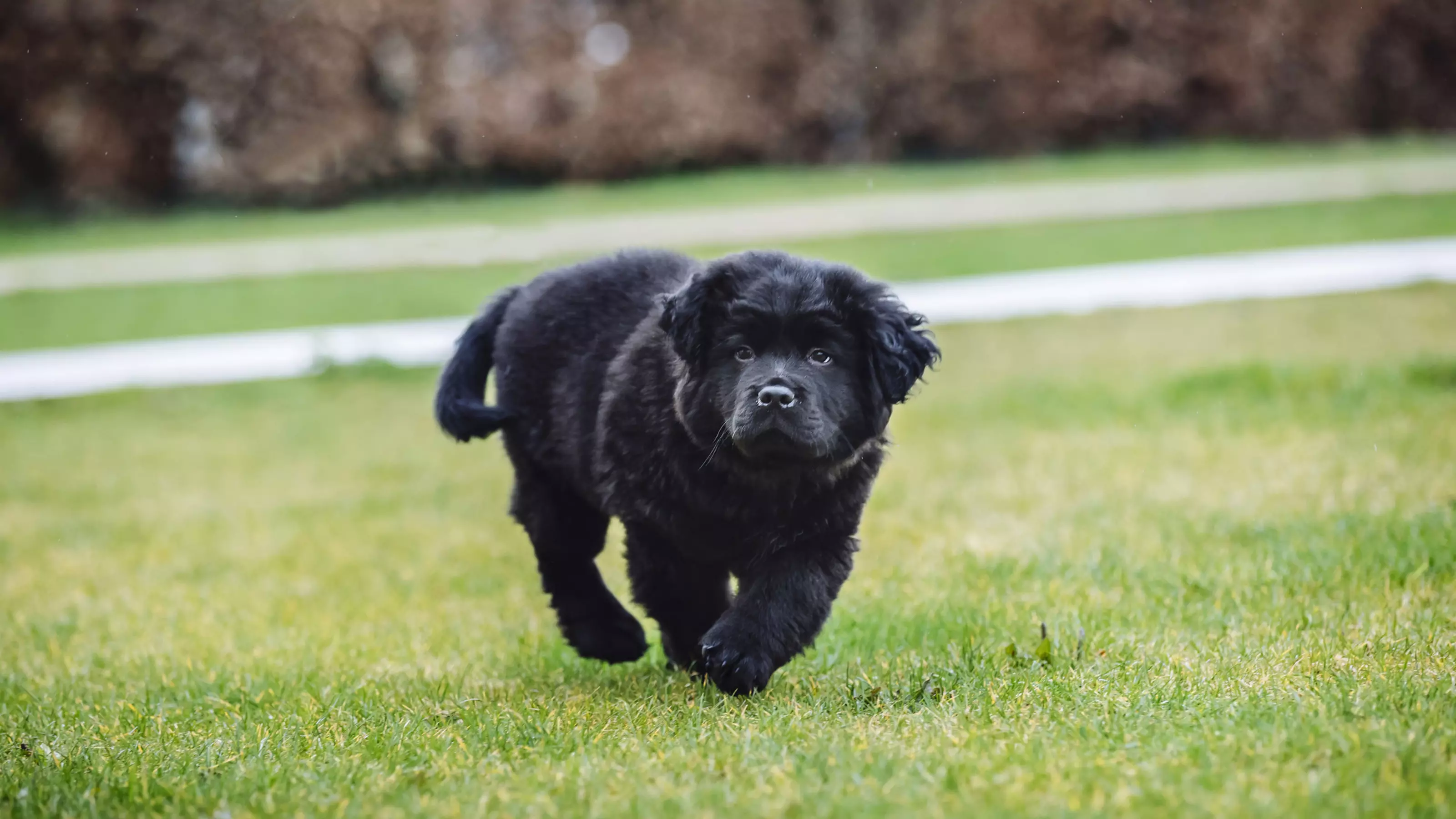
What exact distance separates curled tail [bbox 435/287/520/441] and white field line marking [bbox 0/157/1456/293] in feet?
38.4

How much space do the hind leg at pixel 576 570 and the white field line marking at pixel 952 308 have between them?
8256 mm

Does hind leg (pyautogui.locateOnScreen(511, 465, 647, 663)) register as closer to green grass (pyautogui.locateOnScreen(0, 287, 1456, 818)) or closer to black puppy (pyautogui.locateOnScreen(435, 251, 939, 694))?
black puppy (pyautogui.locateOnScreen(435, 251, 939, 694))

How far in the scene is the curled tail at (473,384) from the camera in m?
4.89

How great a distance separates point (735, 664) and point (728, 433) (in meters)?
0.64

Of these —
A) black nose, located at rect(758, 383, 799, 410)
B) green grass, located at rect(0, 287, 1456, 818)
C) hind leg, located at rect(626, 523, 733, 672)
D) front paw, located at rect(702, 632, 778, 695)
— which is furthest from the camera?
hind leg, located at rect(626, 523, 733, 672)

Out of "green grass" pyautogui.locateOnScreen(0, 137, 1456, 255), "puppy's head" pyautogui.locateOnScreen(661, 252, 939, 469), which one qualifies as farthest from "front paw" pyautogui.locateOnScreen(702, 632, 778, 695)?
"green grass" pyautogui.locateOnScreen(0, 137, 1456, 255)

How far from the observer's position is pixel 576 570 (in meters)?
5.02

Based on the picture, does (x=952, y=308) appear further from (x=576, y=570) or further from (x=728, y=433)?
(x=728, y=433)

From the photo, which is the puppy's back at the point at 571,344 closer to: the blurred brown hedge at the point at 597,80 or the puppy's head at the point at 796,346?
the puppy's head at the point at 796,346

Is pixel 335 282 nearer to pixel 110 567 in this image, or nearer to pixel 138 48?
pixel 138 48

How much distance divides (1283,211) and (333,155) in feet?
45.8

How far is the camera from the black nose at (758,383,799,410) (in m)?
3.98

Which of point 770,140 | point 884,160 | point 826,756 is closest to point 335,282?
point 770,140

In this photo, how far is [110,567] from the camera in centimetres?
776
